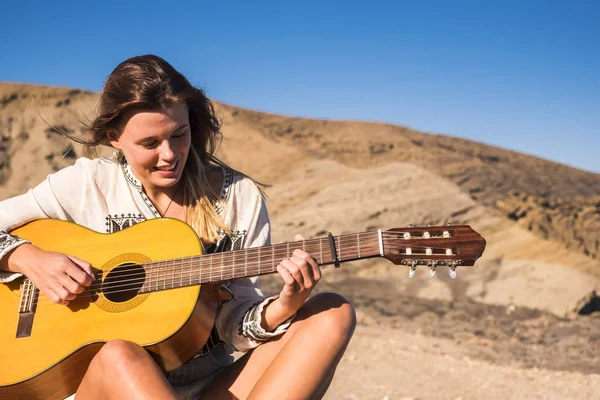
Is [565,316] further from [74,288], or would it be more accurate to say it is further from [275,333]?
[74,288]

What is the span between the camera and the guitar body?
2191 mm

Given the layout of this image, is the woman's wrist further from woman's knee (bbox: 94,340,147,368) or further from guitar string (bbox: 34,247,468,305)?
woman's knee (bbox: 94,340,147,368)

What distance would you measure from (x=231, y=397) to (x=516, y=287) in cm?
486

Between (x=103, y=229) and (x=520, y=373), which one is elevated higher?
(x=103, y=229)

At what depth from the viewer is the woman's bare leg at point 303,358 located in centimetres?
207

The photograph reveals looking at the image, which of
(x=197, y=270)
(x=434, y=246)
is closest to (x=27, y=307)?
(x=197, y=270)

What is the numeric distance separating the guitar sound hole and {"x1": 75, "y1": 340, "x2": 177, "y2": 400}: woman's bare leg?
12.9 inches

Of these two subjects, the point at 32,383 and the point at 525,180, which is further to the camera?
the point at 525,180

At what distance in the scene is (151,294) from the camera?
7.52 ft

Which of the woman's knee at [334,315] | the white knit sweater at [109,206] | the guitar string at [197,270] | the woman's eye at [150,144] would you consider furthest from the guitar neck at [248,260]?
the woman's eye at [150,144]

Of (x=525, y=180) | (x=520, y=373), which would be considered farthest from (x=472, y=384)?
(x=525, y=180)

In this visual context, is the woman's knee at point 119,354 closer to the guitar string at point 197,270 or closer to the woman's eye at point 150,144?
the guitar string at point 197,270

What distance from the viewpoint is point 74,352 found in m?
2.20

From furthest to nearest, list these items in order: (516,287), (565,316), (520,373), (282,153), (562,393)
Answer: (282,153), (516,287), (565,316), (520,373), (562,393)
